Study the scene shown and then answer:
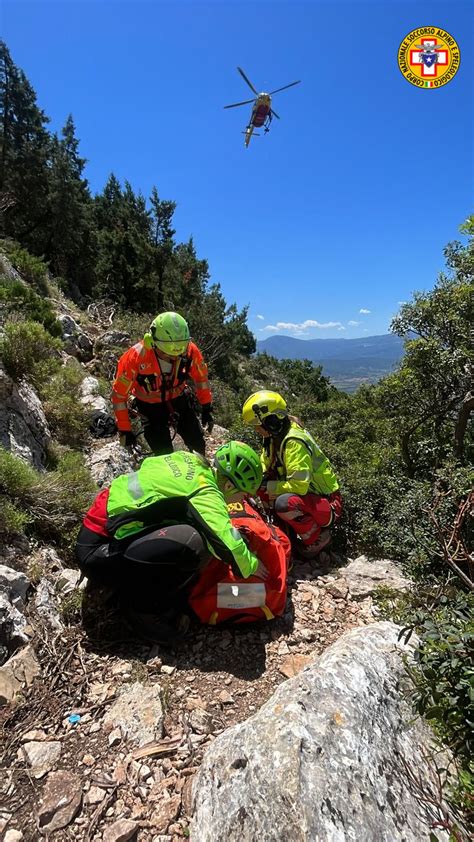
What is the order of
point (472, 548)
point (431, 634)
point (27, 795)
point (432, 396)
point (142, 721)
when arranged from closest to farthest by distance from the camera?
point (431, 634) < point (27, 795) < point (142, 721) < point (472, 548) < point (432, 396)

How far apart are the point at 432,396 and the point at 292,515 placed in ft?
10.6

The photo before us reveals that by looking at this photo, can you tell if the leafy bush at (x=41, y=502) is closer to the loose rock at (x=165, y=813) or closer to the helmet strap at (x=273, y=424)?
the helmet strap at (x=273, y=424)

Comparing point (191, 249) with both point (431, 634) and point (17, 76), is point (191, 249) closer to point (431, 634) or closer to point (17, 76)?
point (17, 76)

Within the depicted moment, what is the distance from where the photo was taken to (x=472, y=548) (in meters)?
4.28

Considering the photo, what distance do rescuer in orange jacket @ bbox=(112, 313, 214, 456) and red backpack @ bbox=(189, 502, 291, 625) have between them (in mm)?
2154

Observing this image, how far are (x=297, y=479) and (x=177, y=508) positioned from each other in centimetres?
172

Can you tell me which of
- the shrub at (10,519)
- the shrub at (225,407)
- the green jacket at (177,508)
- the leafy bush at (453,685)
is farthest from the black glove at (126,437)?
the shrub at (225,407)

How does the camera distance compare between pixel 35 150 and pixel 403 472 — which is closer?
pixel 403 472

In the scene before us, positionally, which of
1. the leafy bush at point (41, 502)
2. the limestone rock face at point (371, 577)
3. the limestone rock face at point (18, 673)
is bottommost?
the limestone rock face at point (371, 577)

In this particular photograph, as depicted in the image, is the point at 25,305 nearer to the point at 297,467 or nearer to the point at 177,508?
the point at 297,467

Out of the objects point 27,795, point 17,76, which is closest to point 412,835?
point 27,795

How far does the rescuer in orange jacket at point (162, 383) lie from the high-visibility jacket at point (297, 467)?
4.34 ft

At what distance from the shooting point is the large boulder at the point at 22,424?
4.81 meters

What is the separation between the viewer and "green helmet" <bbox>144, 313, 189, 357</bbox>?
4688 millimetres
